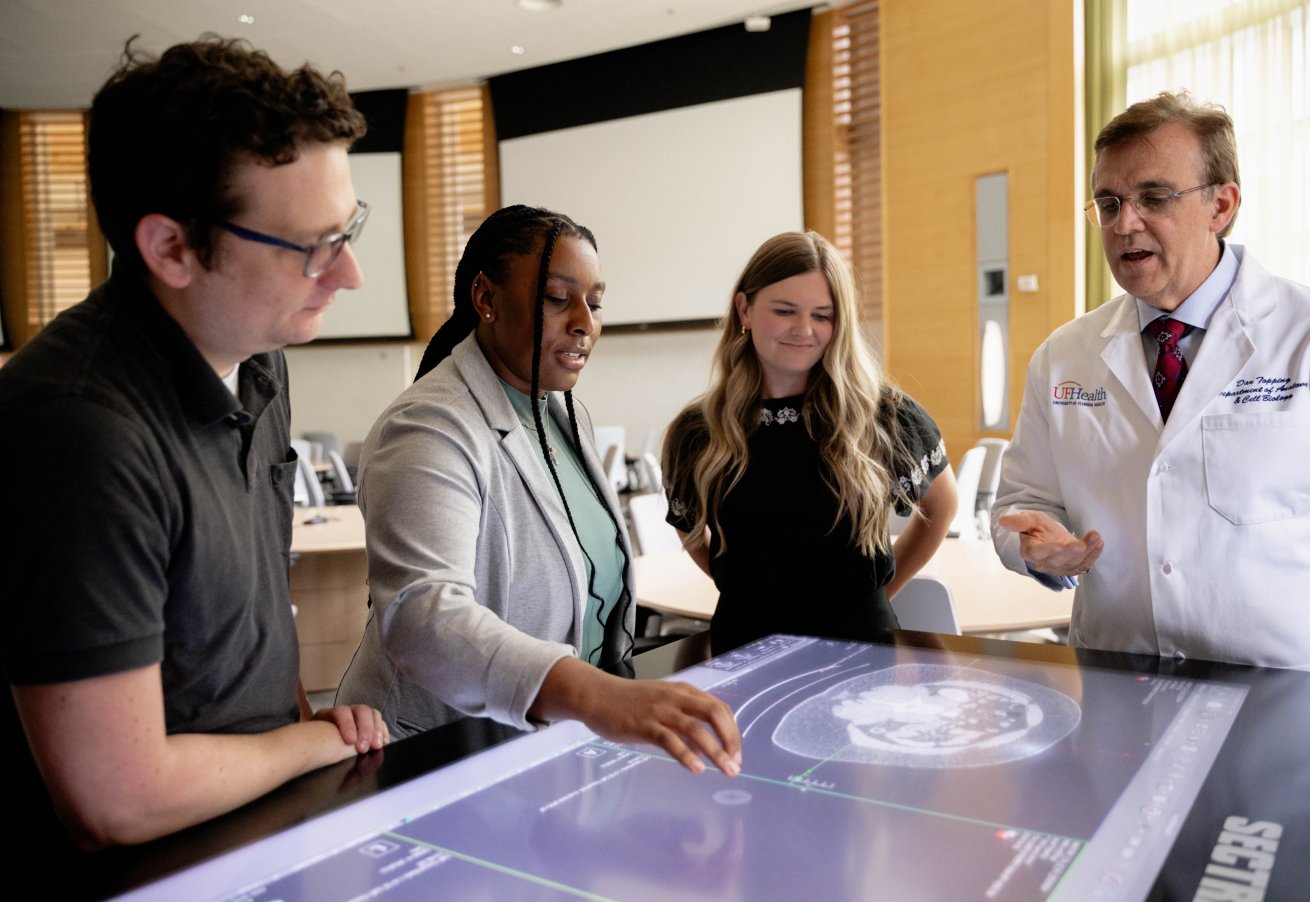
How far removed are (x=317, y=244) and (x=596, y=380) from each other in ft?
30.4

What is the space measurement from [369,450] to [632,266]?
8256 mm

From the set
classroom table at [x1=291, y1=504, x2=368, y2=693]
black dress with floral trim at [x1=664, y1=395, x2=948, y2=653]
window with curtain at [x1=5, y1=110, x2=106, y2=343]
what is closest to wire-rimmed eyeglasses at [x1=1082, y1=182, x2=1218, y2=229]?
black dress with floral trim at [x1=664, y1=395, x2=948, y2=653]

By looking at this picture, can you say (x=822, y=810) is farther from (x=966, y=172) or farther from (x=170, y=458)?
(x=966, y=172)

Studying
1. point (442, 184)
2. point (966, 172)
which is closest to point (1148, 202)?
point (966, 172)

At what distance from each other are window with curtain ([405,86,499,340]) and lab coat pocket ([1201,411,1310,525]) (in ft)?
30.4

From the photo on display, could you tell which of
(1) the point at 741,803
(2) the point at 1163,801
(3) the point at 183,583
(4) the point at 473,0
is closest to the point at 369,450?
(3) the point at 183,583

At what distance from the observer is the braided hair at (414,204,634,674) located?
1651 mm

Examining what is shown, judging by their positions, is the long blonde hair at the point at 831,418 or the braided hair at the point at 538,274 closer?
the braided hair at the point at 538,274

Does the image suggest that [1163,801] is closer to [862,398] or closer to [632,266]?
[862,398]

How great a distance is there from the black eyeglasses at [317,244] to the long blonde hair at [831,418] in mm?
Result: 1258

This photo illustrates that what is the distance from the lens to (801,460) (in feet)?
7.25

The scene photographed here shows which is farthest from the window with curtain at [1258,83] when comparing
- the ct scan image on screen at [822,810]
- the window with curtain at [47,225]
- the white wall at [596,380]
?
the window with curtain at [47,225]

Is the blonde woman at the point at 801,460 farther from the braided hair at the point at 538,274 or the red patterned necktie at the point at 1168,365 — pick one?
the red patterned necktie at the point at 1168,365

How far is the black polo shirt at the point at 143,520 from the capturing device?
853 millimetres
